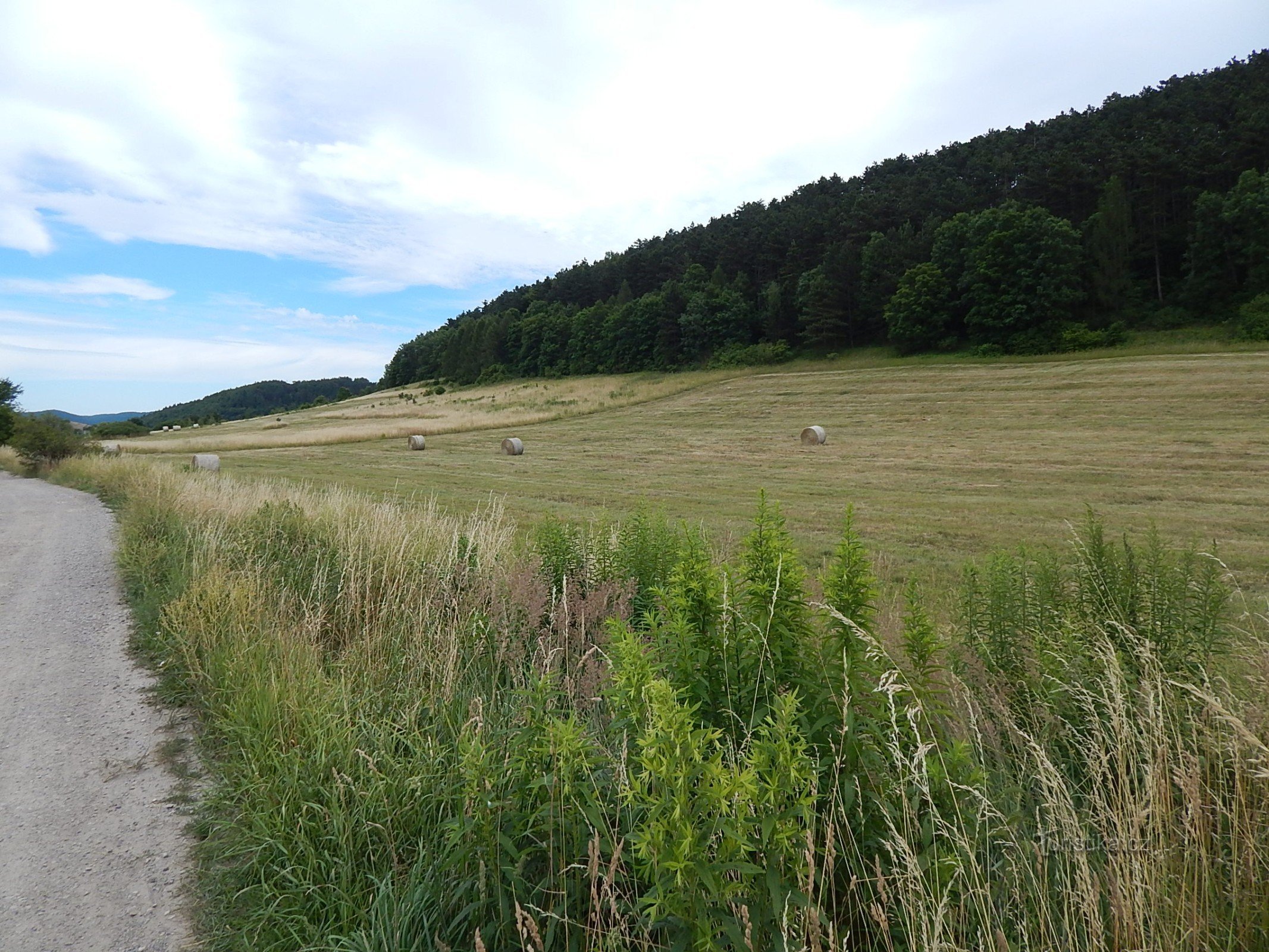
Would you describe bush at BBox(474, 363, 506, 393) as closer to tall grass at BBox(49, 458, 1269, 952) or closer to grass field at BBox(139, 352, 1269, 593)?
grass field at BBox(139, 352, 1269, 593)

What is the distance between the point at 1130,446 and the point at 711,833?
23.5 metres

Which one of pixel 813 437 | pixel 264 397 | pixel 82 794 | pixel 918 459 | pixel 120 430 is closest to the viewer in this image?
pixel 82 794

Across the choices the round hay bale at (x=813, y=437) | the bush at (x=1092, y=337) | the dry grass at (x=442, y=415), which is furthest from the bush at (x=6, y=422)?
the bush at (x=1092, y=337)

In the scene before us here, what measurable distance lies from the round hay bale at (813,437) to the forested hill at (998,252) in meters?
26.6

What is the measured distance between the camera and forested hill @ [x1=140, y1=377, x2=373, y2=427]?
13488 cm

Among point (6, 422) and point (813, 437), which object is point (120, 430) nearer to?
point (6, 422)

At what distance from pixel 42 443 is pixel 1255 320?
191 feet

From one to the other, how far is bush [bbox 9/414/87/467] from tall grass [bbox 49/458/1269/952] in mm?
29660

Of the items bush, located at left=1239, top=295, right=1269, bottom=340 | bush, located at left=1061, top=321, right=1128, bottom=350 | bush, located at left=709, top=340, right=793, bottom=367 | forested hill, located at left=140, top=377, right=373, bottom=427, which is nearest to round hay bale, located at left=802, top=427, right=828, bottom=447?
bush, located at left=1239, top=295, right=1269, bottom=340

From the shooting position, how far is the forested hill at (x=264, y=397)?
134875 mm

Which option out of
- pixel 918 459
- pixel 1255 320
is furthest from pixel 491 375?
pixel 918 459

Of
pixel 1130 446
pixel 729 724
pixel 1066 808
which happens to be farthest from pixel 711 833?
Answer: pixel 1130 446

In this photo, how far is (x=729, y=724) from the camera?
3363 millimetres

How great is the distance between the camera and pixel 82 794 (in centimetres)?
411
